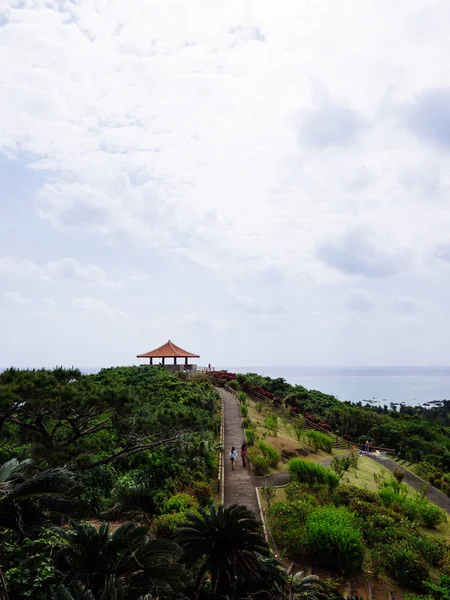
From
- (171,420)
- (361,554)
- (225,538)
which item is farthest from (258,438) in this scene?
(225,538)

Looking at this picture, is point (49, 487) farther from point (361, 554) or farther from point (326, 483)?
point (326, 483)

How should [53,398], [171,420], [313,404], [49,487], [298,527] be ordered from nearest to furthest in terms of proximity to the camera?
[49,487]
[53,398]
[298,527]
[171,420]
[313,404]

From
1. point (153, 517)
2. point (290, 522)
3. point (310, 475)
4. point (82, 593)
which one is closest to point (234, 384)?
point (310, 475)

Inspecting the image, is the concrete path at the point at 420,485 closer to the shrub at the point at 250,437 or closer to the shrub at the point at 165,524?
the shrub at the point at 250,437

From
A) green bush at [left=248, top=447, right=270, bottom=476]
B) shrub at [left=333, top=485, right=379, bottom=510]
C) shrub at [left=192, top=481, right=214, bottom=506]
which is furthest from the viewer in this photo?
green bush at [left=248, top=447, right=270, bottom=476]

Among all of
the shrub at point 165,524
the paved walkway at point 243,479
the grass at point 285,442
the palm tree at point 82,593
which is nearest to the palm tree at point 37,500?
the palm tree at point 82,593

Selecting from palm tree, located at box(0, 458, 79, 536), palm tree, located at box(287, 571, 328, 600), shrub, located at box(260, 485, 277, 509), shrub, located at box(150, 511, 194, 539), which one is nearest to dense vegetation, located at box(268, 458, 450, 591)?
shrub, located at box(260, 485, 277, 509)

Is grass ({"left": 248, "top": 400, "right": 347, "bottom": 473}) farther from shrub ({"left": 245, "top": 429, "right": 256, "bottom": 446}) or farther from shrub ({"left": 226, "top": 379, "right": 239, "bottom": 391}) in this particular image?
shrub ({"left": 226, "top": 379, "right": 239, "bottom": 391})
